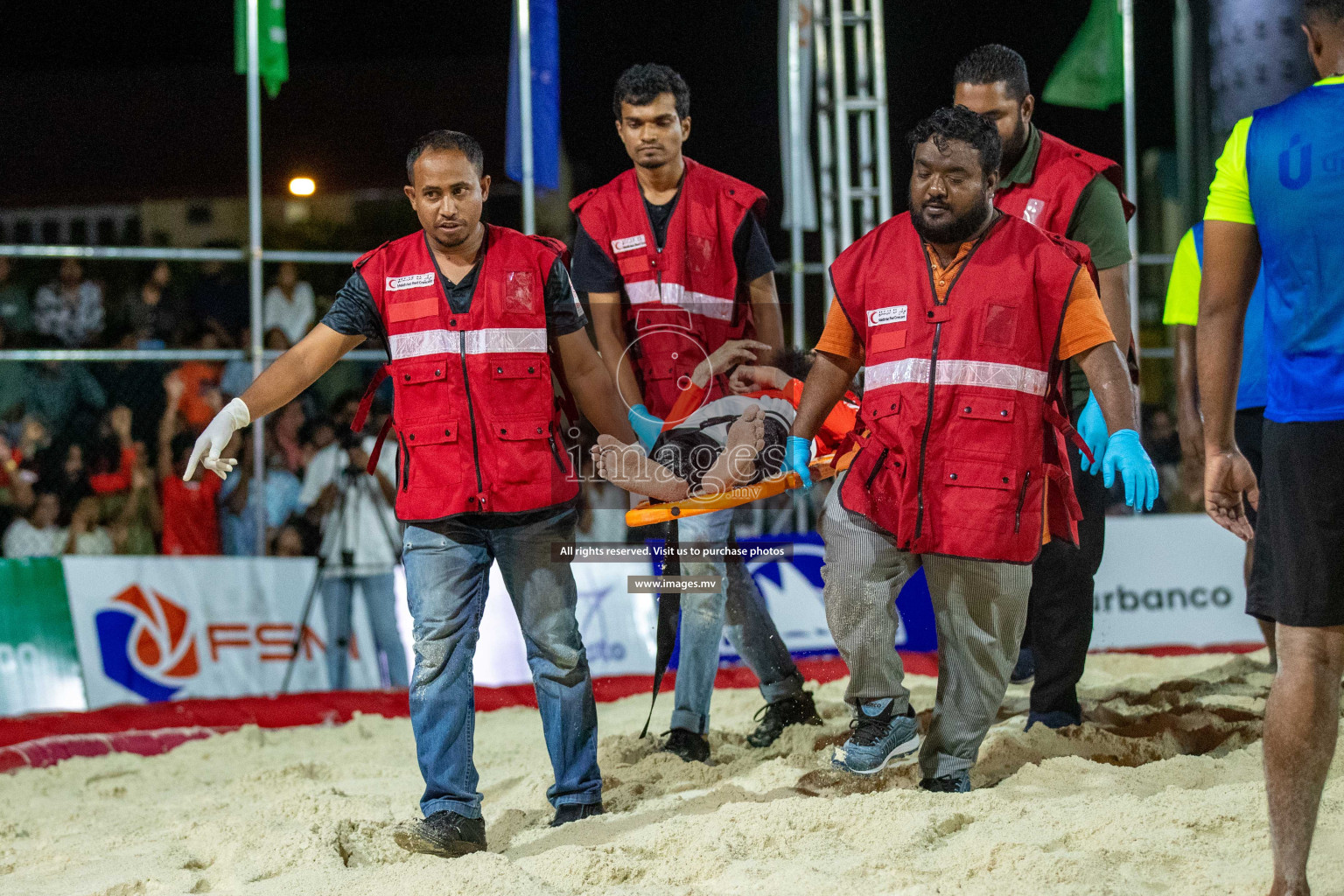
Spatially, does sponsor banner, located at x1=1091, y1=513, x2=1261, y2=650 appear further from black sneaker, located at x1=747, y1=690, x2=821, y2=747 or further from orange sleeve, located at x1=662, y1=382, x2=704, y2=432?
orange sleeve, located at x1=662, y1=382, x2=704, y2=432

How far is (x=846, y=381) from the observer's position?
12.3ft

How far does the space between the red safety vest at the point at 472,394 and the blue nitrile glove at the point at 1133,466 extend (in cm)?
152

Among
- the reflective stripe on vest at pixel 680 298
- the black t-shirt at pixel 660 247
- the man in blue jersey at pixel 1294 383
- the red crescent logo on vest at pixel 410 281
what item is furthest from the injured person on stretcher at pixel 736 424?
the man in blue jersey at pixel 1294 383

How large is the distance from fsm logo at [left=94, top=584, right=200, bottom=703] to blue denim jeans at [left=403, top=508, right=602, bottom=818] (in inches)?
152

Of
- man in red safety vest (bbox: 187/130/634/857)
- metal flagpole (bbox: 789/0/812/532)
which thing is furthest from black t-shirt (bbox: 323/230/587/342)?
metal flagpole (bbox: 789/0/812/532)

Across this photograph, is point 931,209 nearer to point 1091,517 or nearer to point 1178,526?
point 1091,517

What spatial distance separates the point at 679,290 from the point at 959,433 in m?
1.39

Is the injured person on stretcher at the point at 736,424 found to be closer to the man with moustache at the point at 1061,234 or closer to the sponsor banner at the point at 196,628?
the man with moustache at the point at 1061,234

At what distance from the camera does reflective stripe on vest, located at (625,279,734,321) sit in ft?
14.5

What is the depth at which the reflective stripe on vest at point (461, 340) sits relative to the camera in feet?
11.5

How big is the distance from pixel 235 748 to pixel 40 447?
3.78 m

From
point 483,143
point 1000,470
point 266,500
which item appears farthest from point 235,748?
point 483,143

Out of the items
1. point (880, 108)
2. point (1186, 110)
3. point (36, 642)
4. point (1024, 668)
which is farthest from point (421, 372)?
point (1186, 110)

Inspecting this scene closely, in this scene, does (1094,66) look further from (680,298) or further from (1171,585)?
(680,298)
